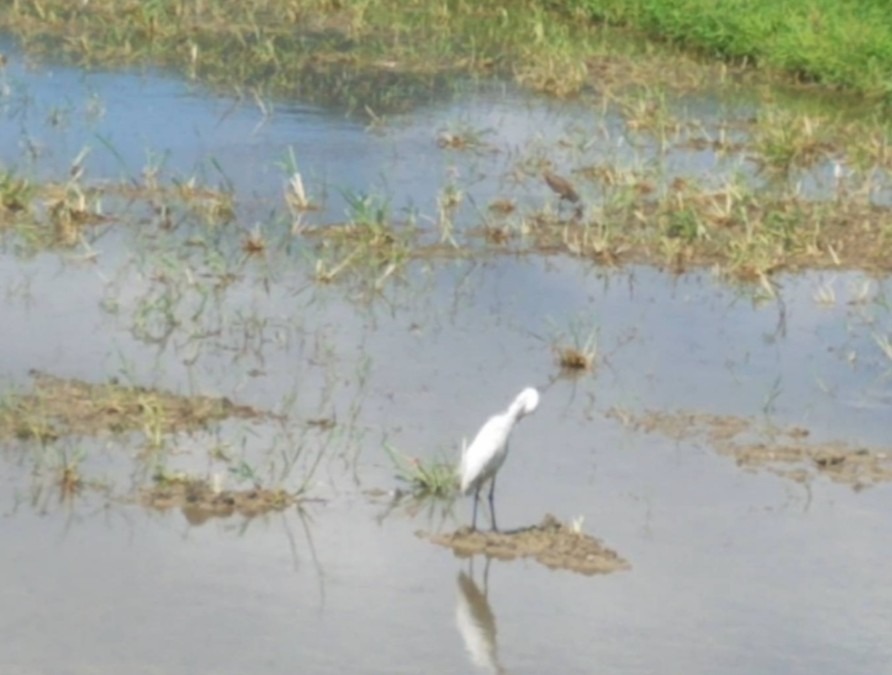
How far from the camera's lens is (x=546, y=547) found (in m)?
6.07

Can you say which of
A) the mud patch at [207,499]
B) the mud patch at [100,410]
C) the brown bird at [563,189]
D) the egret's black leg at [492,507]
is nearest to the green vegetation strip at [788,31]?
the brown bird at [563,189]

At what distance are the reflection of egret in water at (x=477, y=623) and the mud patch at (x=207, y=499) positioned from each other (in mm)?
665

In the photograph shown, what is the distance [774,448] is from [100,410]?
220cm

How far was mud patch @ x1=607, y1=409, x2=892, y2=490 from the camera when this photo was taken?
706cm

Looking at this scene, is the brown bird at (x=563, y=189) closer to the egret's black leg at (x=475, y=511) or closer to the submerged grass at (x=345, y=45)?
the submerged grass at (x=345, y=45)

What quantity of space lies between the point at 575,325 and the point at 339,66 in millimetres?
5874

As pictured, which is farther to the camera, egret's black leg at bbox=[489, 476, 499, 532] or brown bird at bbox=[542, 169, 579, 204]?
brown bird at bbox=[542, 169, 579, 204]

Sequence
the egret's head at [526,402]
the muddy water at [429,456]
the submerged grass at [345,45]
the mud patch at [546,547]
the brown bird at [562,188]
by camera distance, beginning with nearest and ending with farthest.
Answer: the muddy water at [429,456], the mud patch at [546,547], the egret's head at [526,402], the brown bird at [562,188], the submerged grass at [345,45]

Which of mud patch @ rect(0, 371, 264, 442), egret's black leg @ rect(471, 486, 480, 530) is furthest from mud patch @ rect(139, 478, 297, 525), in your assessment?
egret's black leg @ rect(471, 486, 480, 530)

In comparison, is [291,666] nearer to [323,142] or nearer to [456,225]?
[456,225]

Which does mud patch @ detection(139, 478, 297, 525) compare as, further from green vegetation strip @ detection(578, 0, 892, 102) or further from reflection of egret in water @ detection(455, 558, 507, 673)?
green vegetation strip @ detection(578, 0, 892, 102)

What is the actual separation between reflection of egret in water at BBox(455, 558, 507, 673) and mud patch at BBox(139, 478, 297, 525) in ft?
2.18

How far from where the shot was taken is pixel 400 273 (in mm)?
9141

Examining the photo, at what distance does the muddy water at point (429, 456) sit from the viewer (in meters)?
5.50
